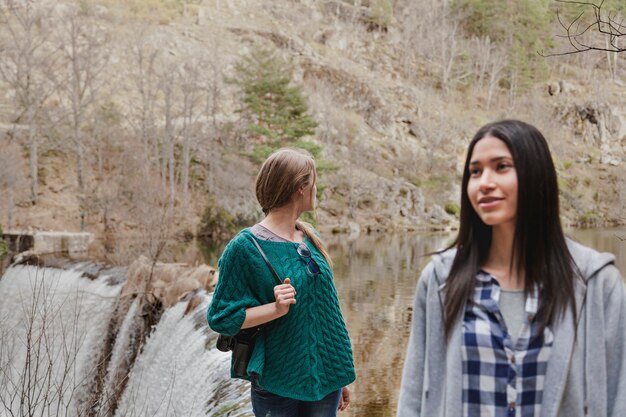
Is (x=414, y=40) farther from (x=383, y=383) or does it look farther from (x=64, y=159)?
(x=383, y=383)

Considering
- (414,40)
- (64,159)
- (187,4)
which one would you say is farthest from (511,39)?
(64,159)

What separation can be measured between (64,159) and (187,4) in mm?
25795

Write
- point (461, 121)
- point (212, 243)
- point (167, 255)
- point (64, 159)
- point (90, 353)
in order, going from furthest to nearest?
point (461, 121) → point (64, 159) → point (212, 243) → point (167, 255) → point (90, 353)

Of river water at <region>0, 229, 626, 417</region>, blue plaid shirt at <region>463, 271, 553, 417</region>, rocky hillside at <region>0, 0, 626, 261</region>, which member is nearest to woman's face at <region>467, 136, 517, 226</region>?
blue plaid shirt at <region>463, 271, 553, 417</region>

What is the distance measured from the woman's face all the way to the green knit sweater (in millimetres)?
850

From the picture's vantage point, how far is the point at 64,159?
24.4 m

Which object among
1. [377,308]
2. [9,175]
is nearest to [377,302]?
[377,308]

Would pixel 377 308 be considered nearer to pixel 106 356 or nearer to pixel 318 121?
pixel 106 356

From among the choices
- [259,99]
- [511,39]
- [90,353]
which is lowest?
[90,353]

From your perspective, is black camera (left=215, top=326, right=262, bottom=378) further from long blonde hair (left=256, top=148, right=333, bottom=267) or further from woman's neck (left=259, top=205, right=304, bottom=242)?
long blonde hair (left=256, top=148, right=333, bottom=267)

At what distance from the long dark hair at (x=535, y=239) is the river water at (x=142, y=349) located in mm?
509

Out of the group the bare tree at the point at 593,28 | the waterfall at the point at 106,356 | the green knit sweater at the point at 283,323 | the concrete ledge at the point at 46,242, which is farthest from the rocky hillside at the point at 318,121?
the green knit sweater at the point at 283,323

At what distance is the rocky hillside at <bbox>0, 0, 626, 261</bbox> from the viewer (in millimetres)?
22562

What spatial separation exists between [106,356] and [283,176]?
3.85 meters
